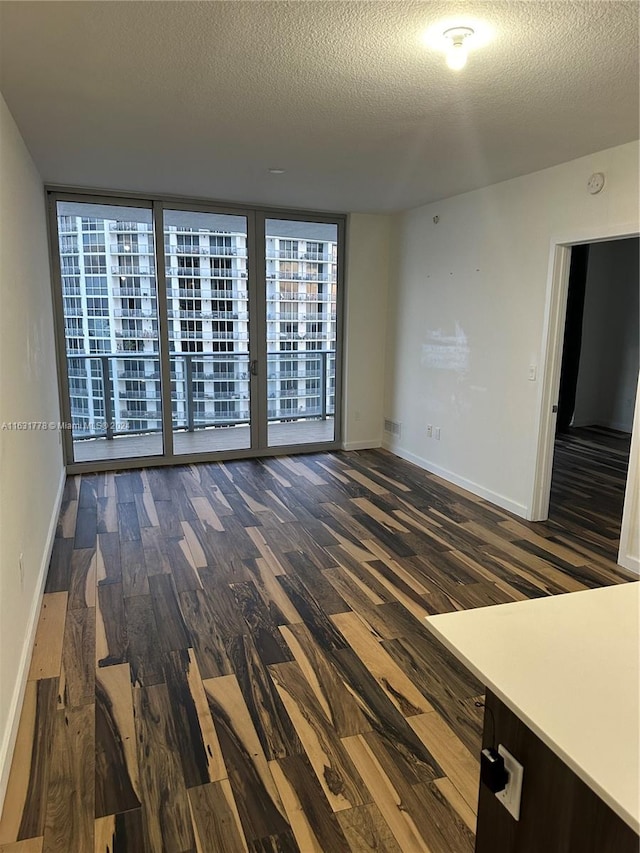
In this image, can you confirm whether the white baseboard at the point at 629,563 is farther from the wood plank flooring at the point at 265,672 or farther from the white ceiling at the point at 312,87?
the white ceiling at the point at 312,87

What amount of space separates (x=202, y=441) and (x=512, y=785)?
5.21 metres

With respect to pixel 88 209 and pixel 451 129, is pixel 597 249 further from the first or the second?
pixel 88 209

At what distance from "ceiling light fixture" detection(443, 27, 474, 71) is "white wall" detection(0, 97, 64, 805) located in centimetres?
204

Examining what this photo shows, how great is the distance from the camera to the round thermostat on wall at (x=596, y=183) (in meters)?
3.45

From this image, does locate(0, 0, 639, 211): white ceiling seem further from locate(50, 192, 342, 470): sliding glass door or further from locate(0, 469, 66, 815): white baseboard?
locate(0, 469, 66, 815): white baseboard

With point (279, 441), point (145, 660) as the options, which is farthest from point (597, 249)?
point (145, 660)

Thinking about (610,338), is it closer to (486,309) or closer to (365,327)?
(365,327)

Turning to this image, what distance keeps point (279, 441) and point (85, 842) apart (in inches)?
185

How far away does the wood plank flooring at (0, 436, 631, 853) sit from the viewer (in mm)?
1726

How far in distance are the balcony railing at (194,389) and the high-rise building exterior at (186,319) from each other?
0.04ft

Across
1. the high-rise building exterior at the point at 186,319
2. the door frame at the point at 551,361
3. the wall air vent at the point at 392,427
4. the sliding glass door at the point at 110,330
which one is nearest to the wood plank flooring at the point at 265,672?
the door frame at the point at 551,361

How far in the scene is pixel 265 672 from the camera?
2422 millimetres

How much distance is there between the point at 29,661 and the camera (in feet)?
8.07

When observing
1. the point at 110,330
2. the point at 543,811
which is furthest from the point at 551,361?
the point at 110,330
